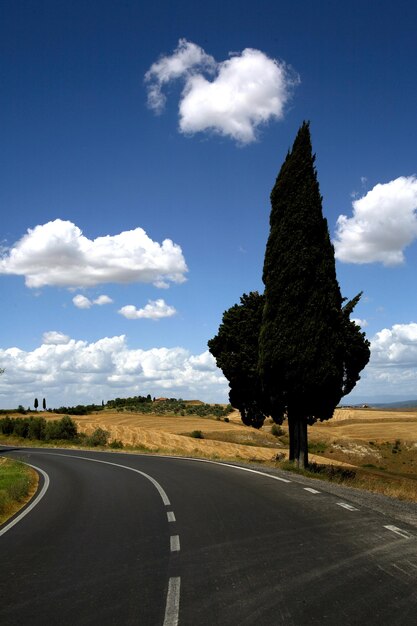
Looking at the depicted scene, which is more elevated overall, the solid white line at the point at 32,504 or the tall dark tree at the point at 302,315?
the tall dark tree at the point at 302,315

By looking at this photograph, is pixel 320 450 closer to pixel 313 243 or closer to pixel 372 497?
pixel 313 243

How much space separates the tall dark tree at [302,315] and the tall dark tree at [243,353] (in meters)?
2.42

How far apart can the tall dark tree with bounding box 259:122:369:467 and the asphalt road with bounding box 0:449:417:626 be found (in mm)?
9086

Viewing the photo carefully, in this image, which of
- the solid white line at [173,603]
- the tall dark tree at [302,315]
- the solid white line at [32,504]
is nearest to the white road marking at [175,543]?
the solid white line at [173,603]

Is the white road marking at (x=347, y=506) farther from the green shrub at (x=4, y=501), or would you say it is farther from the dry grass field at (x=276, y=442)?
the dry grass field at (x=276, y=442)

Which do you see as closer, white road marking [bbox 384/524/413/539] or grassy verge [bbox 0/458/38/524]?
white road marking [bbox 384/524/413/539]

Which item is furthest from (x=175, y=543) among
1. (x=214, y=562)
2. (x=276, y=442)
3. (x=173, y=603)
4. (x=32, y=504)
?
(x=276, y=442)

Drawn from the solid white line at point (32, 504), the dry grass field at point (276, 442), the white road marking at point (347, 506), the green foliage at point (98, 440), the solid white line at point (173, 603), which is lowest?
the dry grass field at point (276, 442)

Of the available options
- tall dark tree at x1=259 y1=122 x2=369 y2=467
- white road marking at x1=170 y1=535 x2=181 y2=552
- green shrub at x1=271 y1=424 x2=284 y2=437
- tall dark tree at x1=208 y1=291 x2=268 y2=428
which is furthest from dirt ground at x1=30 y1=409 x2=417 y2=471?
white road marking at x1=170 y1=535 x2=181 y2=552

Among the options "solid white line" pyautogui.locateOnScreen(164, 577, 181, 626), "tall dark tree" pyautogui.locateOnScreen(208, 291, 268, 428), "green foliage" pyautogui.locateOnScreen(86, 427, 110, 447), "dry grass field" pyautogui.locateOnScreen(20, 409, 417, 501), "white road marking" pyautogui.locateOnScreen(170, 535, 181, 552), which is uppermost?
"tall dark tree" pyautogui.locateOnScreen(208, 291, 268, 428)

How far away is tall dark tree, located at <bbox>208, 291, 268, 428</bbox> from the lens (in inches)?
1057

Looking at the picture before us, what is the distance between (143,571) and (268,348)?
54.9ft

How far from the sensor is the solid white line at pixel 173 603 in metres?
5.42

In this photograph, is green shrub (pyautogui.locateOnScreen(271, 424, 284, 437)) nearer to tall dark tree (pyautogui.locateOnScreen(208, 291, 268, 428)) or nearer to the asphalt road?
tall dark tree (pyautogui.locateOnScreen(208, 291, 268, 428))
